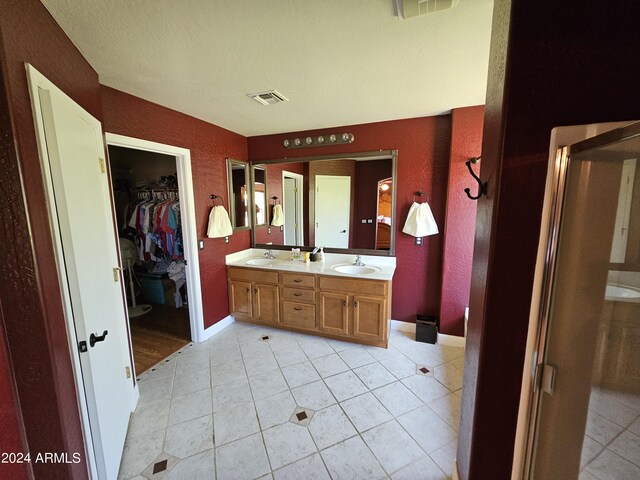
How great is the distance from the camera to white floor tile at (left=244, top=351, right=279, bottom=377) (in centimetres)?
230

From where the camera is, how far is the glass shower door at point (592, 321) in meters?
0.64

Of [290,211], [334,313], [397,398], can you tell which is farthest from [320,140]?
[397,398]

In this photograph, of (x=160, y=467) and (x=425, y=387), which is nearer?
(x=160, y=467)

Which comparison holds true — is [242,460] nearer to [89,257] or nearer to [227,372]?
[227,372]

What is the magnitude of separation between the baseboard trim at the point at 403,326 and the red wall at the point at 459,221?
1.09ft

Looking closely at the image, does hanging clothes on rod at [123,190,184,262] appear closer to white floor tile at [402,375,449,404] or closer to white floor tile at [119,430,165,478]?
white floor tile at [119,430,165,478]

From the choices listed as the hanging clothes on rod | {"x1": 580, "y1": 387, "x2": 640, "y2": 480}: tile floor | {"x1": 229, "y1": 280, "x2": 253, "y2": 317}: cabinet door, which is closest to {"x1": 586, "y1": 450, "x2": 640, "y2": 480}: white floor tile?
{"x1": 580, "y1": 387, "x2": 640, "y2": 480}: tile floor

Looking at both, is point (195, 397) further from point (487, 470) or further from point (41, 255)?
point (487, 470)

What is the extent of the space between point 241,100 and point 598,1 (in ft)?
7.06

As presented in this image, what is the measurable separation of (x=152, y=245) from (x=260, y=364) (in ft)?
7.76

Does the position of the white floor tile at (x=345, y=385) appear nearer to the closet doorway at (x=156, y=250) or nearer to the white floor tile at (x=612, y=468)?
the white floor tile at (x=612, y=468)

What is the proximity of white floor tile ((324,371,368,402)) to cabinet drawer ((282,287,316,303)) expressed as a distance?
83 centimetres

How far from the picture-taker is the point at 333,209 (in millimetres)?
3162

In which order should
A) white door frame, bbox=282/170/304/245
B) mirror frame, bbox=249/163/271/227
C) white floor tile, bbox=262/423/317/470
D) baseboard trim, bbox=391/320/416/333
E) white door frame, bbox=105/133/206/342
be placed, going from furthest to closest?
1. mirror frame, bbox=249/163/271/227
2. white door frame, bbox=282/170/304/245
3. baseboard trim, bbox=391/320/416/333
4. white door frame, bbox=105/133/206/342
5. white floor tile, bbox=262/423/317/470
